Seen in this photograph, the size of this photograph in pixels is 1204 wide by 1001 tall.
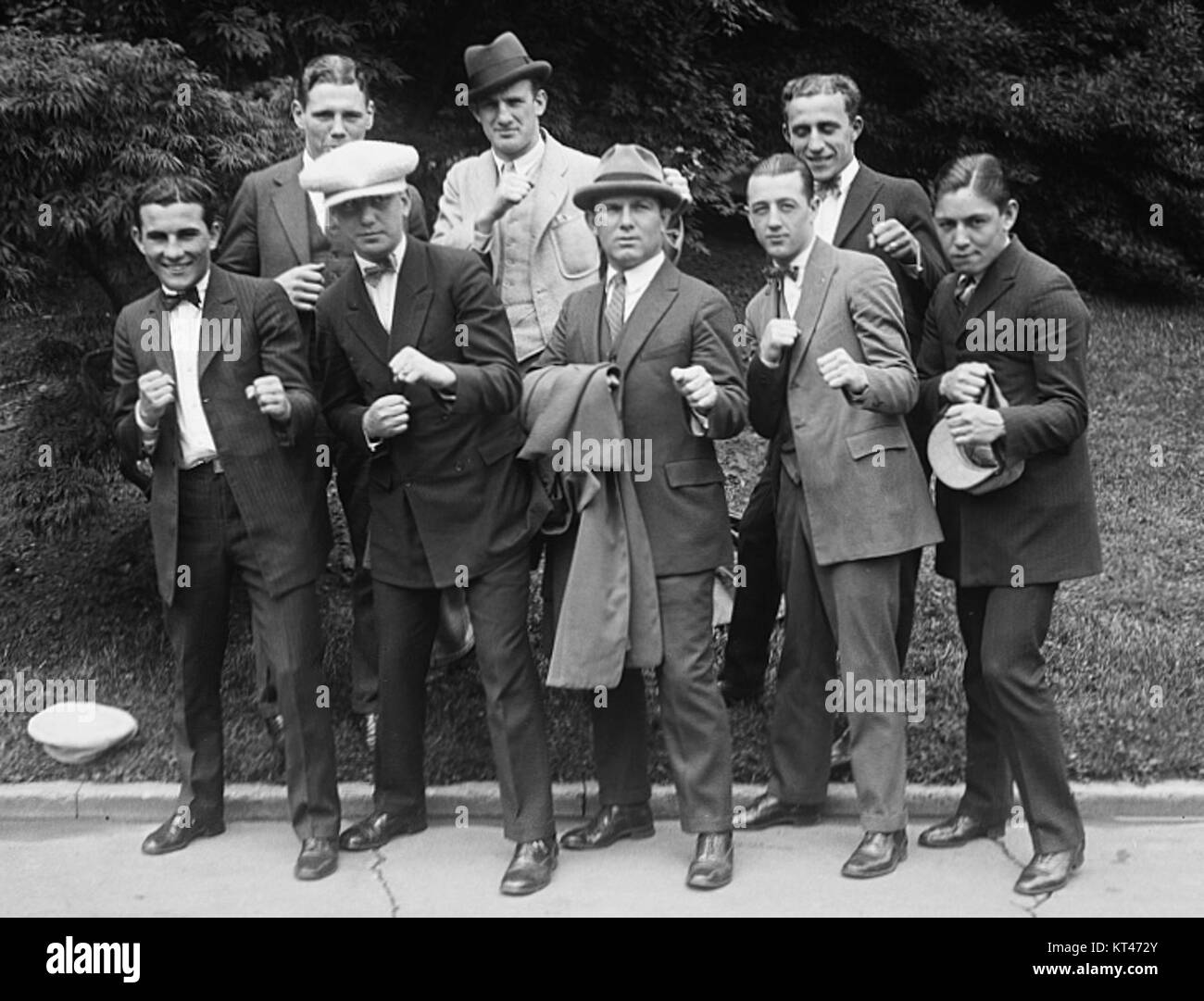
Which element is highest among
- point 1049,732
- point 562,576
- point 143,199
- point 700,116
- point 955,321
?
point 700,116

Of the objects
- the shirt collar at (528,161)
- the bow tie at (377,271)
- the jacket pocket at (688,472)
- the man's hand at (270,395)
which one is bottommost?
the jacket pocket at (688,472)

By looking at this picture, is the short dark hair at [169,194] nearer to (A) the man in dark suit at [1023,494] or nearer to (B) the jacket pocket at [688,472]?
(B) the jacket pocket at [688,472]

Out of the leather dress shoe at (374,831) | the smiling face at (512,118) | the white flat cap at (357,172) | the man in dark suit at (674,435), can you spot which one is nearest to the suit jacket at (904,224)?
the man in dark suit at (674,435)

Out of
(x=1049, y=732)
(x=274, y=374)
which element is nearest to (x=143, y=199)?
(x=274, y=374)

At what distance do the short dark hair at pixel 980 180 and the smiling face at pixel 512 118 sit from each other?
159 cm

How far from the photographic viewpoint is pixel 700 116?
10.5 meters

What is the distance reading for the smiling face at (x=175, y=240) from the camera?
5.16m

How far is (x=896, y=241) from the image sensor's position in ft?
17.6

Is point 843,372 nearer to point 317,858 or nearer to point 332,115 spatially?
point 332,115

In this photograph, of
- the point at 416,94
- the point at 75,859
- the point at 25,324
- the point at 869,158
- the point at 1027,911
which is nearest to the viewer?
the point at 1027,911

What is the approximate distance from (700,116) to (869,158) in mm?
2693

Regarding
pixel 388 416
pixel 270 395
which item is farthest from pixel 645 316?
pixel 270 395

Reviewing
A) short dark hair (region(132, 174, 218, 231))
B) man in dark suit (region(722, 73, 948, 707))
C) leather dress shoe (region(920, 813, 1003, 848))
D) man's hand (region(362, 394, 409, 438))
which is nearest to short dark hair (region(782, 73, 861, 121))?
man in dark suit (region(722, 73, 948, 707))

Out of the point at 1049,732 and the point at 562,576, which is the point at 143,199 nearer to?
the point at 562,576
